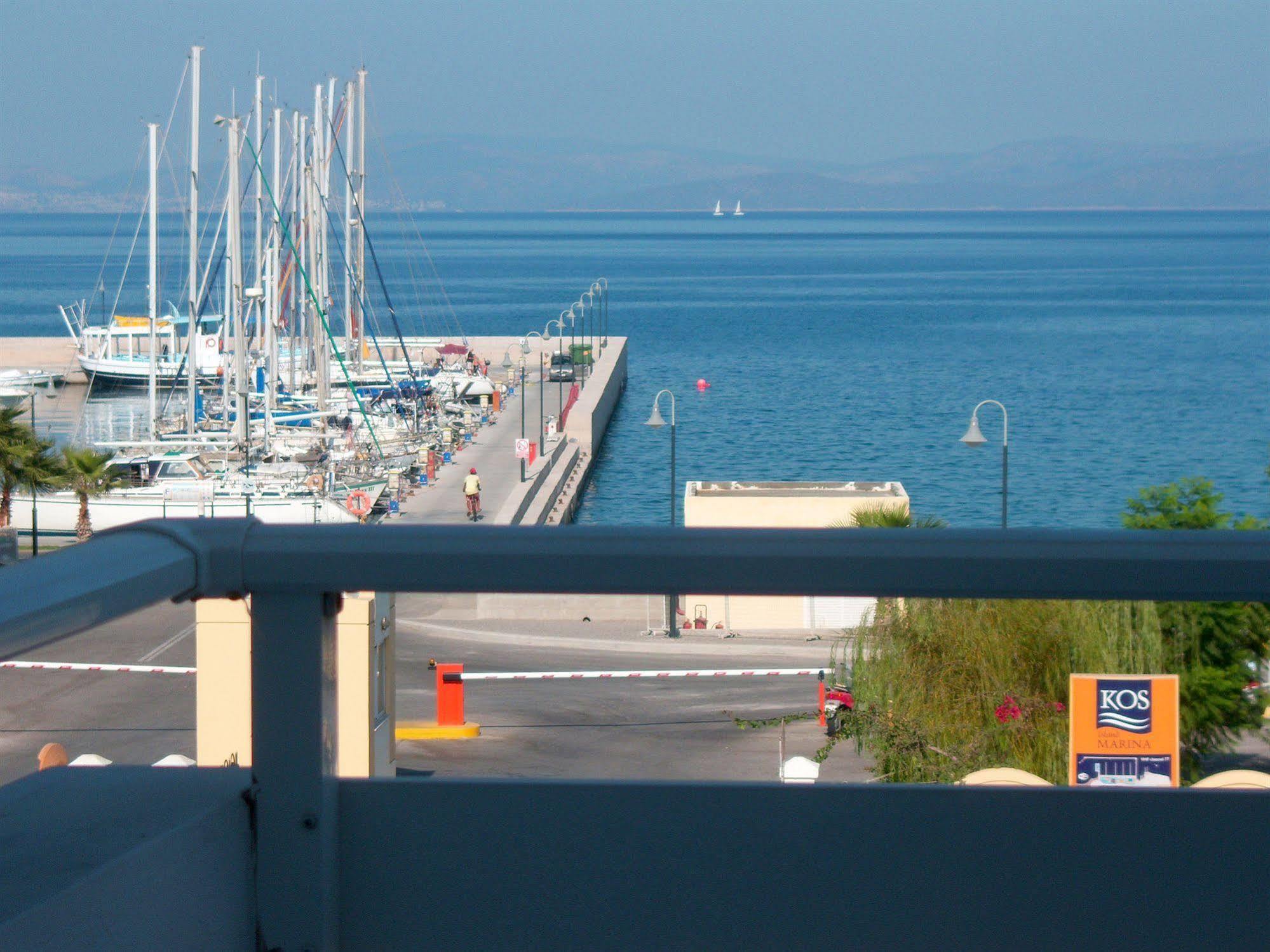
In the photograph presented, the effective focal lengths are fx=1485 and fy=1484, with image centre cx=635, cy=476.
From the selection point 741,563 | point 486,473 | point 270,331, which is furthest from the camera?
point 270,331

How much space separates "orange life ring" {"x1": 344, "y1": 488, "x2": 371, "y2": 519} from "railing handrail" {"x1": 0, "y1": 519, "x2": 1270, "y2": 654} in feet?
86.4

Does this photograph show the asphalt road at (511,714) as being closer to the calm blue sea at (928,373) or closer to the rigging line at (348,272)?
the calm blue sea at (928,373)

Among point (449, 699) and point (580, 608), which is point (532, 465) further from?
point (580, 608)

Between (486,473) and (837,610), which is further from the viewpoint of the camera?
(486,473)

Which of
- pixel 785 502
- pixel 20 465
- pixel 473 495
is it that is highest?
pixel 20 465

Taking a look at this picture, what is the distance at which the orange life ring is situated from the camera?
27.7 m

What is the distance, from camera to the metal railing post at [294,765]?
160 centimetres

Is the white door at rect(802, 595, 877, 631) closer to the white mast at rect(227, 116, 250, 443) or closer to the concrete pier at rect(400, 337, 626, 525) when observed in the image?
the concrete pier at rect(400, 337, 626, 525)

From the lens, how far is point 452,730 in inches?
103

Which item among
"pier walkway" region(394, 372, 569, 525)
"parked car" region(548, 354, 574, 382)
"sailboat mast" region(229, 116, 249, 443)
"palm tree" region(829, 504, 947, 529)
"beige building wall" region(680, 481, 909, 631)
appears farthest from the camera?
"parked car" region(548, 354, 574, 382)

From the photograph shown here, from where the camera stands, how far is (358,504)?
27844 mm

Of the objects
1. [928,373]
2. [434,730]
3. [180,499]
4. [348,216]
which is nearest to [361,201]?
[348,216]

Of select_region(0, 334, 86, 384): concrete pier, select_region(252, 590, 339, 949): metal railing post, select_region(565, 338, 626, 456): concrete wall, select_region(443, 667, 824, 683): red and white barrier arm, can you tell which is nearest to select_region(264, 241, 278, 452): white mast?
select_region(565, 338, 626, 456): concrete wall

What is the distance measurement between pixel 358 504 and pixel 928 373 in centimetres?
4674
